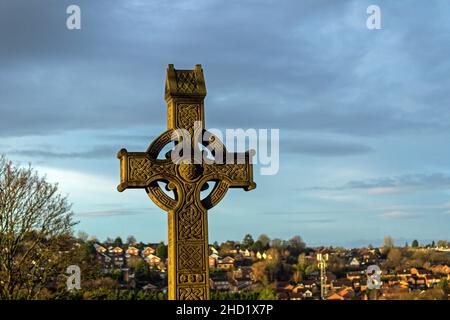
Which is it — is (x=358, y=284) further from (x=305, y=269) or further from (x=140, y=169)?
(x=140, y=169)

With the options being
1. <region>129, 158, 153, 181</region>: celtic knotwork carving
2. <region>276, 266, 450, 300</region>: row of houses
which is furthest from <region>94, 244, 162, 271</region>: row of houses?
<region>129, 158, 153, 181</region>: celtic knotwork carving

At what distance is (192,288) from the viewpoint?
8.22 meters

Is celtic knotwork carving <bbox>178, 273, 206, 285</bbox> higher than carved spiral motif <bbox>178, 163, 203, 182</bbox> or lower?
lower

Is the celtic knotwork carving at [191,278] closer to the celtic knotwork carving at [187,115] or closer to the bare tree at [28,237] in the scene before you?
the celtic knotwork carving at [187,115]

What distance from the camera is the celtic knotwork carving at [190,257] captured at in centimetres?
824

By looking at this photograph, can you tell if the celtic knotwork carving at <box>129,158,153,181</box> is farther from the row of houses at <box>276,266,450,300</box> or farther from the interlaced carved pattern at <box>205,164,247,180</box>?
the row of houses at <box>276,266,450,300</box>

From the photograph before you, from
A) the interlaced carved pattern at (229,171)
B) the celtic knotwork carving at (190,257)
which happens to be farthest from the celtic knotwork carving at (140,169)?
the celtic knotwork carving at (190,257)

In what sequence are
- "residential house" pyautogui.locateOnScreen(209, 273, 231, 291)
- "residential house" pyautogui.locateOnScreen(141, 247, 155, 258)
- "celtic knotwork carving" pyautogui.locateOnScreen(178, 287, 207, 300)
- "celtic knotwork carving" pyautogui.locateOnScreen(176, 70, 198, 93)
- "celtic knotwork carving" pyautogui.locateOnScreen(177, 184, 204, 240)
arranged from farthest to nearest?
1. "residential house" pyautogui.locateOnScreen(141, 247, 155, 258)
2. "residential house" pyautogui.locateOnScreen(209, 273, 231, 291)
3. "celtic knotwork carving" pyautogui.locateOnScreen(176, 70, 198, 93)
4. "celtic knotwork carving" pyautogui.locateOnScreen(177, 184, 204, 240)
5. "celtic knotwork carving" pyautogui.locateOnScreen(178, 287, 207, 300)

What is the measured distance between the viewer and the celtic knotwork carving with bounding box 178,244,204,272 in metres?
8.24

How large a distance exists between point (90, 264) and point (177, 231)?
20.3 metres

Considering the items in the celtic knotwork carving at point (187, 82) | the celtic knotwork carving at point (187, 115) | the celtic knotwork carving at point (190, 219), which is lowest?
the celtic knotwork carving at point (190, 219)

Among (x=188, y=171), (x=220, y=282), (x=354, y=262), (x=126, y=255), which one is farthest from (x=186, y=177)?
(x=354, y=262)
